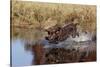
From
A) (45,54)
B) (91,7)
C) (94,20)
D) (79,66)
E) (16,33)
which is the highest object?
(91,7)

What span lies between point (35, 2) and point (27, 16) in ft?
0.66

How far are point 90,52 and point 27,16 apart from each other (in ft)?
3.16

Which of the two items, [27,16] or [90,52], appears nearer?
[27,16]

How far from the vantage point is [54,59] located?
230 centimetres

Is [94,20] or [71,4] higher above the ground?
[71,4]

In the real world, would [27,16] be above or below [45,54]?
above

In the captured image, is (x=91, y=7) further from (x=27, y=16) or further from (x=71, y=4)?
(x=27, y=16)

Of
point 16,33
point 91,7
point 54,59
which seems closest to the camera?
point 16,33

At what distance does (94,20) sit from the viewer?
2.47m

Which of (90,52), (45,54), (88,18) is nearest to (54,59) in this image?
(45,54)

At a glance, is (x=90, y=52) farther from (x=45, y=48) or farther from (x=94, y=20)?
(x=45, y=48)

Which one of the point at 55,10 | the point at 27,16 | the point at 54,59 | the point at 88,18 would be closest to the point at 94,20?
the point at 88,18

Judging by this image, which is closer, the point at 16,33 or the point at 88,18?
the point at 16,33

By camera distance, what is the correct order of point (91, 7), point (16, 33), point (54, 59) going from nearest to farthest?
point (16, 33)
point (54, 59)
point (91, 7)
